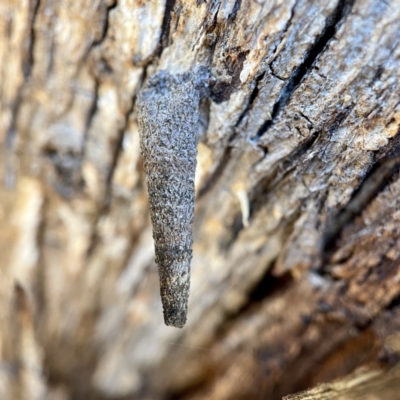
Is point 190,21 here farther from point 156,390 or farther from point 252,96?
point 156,390

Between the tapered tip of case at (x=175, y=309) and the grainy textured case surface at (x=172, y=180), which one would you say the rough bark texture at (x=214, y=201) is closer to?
the grainy textured case surface at (x=172, y=180)

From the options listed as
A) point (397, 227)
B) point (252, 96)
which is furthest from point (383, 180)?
point (252, 96)

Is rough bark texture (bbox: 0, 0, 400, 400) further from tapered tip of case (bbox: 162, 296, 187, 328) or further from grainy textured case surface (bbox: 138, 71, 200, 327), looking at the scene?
tapered tip of case (bbox: 162, 296, 187, 328)

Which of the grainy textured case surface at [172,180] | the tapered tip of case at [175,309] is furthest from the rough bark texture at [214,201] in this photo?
the tapered tip of case at [175,309]

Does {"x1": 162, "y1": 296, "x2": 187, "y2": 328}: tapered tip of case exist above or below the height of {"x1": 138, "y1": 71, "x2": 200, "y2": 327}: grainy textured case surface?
below

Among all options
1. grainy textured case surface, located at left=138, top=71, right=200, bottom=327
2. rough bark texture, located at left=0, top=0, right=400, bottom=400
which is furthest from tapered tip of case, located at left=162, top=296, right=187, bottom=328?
rough bark texture, located at left=0, top=0, right=400, bottom=400

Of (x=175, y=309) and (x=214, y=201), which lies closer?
(x=175, y=309)

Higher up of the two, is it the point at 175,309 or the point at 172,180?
the point at 172,180
